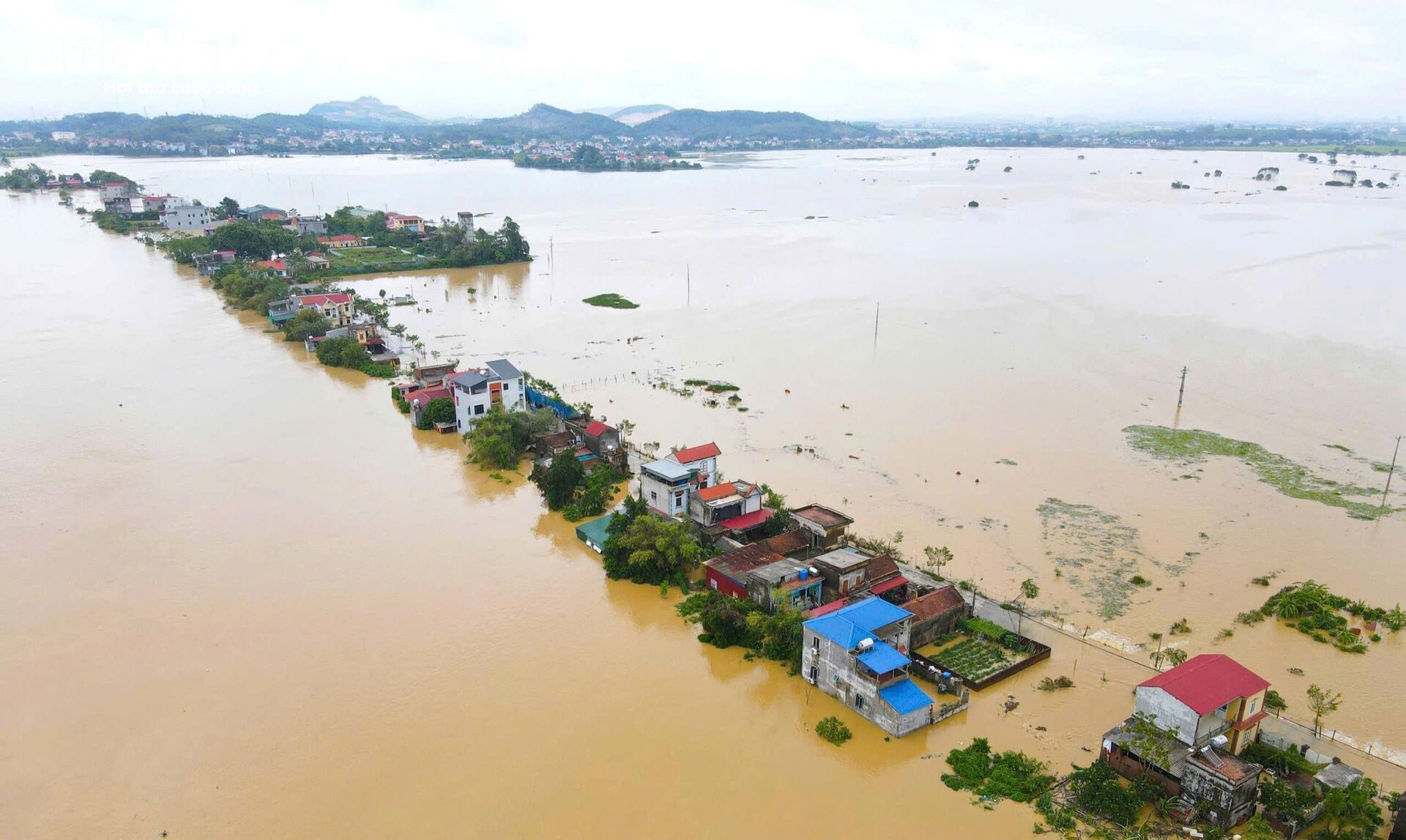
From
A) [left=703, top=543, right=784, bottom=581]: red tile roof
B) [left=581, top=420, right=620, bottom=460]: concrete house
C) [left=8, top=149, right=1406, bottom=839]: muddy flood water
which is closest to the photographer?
[left=8, top=149, right=1406, bottom=839]: muddy flood water

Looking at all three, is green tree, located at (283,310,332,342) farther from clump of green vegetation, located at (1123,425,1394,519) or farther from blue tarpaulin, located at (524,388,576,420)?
clump of green vegetation, located at (1123,425,1394,519)

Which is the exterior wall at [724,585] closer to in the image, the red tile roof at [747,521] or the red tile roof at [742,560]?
the red tile roof at [742,560]

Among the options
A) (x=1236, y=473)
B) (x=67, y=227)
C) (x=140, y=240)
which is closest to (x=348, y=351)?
(x=1236, y=473)

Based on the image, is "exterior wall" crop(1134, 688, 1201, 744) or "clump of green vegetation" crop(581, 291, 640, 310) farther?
"clump of green vegetation" crop(581, 291, 640, 310)

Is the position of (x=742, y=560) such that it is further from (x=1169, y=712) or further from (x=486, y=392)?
(x=486, y=392)

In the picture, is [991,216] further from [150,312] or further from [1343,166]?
[1343,166]

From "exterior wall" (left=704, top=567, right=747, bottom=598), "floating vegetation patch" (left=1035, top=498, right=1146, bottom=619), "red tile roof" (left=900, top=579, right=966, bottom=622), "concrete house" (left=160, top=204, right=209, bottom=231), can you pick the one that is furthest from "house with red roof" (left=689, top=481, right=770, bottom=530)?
"concrete house" (left=160, top=204, right=209, bottom=231)
